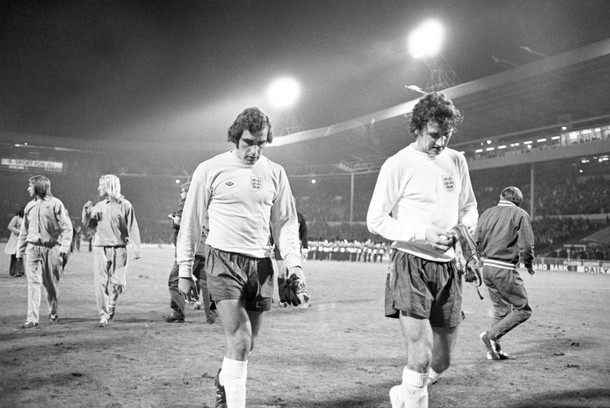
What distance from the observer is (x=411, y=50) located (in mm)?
34406

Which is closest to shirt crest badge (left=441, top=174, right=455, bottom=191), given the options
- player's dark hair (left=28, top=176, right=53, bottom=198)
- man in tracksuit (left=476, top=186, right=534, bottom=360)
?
man in tracksuit (left=476, top=186, right=534, bottom=360)

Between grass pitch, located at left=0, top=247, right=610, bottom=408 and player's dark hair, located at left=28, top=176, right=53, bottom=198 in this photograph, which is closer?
grass pitch, located at left=0, top=247, right=610, bottom=408

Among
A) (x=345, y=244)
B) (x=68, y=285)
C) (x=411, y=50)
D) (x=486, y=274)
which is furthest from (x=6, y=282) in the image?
(x=411, y=50)

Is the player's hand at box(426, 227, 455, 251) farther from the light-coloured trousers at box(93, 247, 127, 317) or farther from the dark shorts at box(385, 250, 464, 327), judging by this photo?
the light-coloured trousers at box(93, 247, 127, 317)

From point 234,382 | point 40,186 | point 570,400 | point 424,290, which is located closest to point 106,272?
point 40,186

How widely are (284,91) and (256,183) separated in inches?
1583

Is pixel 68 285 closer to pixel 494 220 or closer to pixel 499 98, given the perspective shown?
pixel 494 220

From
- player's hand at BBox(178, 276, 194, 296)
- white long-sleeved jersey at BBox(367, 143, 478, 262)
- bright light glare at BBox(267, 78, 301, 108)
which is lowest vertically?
player's hand at BBox(178, 276, 194, 296)

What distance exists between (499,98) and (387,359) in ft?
100

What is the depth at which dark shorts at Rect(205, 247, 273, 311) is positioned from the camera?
3.48 m

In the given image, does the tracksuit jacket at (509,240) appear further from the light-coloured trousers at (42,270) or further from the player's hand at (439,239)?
the light-coloured trousers at (42,270)

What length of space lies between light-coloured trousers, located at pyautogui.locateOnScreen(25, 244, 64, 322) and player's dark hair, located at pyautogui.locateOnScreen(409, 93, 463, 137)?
6.03m

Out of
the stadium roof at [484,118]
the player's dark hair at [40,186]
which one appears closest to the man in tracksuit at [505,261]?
the player's dark hair at [40,186]

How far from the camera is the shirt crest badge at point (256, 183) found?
3.66 metres
